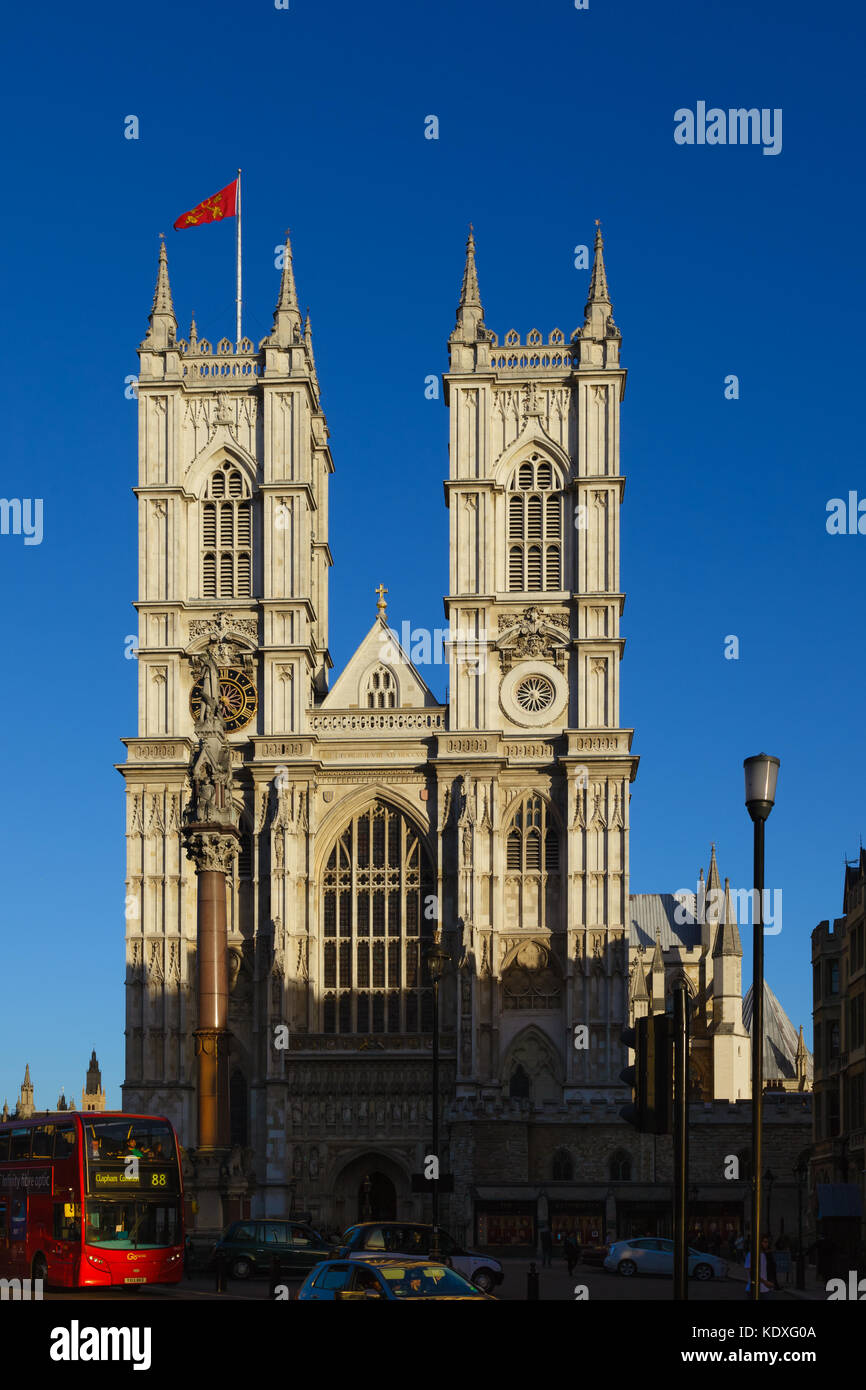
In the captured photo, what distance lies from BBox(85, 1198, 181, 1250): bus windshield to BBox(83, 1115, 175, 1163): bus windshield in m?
0.79

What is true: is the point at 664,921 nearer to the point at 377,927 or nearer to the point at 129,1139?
the point at 377,927

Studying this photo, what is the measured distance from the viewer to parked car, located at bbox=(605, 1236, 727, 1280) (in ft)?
161

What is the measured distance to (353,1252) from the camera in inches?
1419

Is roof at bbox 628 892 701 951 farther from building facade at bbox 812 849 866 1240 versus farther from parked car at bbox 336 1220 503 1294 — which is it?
parked car at bbox 336 1220 503 1294

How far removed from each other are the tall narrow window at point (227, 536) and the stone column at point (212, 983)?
31.8 meters

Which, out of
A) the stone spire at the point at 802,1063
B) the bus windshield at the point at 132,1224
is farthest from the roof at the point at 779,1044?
the bus windshield at the point at 132,1224

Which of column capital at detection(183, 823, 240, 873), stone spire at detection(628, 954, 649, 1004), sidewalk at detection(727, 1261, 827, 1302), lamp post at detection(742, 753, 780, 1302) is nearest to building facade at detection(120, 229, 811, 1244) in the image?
sidewalk at detection(727, 1261, 827, 1302)

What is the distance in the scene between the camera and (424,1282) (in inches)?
902

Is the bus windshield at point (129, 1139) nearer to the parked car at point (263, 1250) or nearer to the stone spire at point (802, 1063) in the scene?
the parked car at point (263, 1250)

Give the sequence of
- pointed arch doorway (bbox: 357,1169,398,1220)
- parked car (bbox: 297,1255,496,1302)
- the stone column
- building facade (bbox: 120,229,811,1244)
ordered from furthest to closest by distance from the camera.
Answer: pointed arch doorway (bbox: 357,1169,398,1220) < building facade (bbox: 120,229,811,1244) < the stone column < parked car (bbox: 297,1255,496,1302)

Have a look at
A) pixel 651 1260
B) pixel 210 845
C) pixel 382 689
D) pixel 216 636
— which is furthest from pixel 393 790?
pixel 210 845
